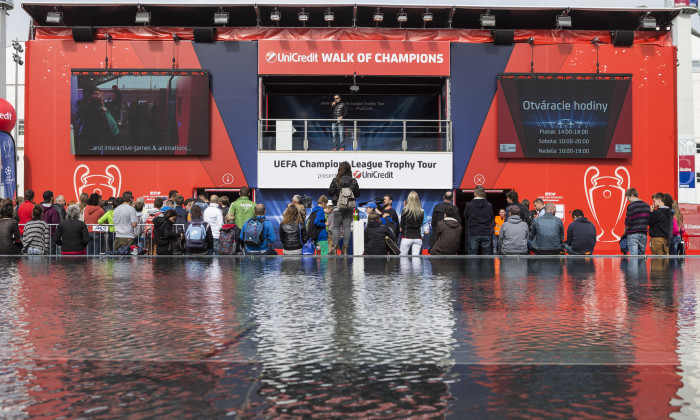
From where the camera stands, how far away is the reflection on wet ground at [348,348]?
218cm

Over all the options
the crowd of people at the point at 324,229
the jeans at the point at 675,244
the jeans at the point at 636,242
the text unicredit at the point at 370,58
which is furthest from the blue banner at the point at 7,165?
the jeans at the point at 675,244

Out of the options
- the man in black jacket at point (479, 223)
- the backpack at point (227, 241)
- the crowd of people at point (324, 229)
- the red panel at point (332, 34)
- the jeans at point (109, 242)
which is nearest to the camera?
the crowd of people at point (324, 229)

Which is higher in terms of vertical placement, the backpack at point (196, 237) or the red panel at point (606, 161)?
the red panel at point (606, 161)

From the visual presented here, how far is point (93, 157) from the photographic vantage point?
21.8 metres

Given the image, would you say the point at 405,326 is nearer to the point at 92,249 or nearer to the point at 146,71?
the point at 92,249

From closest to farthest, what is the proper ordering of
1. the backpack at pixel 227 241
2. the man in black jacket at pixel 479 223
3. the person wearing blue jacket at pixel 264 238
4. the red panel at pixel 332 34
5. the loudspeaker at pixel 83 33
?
the person wearing blue jacket at pixel 264 238 < the backpack at pixel 227 241 < the man in black jacket at pixel 479 223 < the loudspeaker at pixel 83 33 < the red panel at pixel 332 34

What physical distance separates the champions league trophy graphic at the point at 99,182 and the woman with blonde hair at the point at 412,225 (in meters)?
11.1

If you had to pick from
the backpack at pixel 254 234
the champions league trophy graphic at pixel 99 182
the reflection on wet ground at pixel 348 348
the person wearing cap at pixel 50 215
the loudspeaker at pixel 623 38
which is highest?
the loudspeaker at pixel 623 38

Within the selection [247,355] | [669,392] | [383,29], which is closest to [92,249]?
[383,29]

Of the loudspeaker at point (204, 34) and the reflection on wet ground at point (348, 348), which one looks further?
the loudspeaker at point (204, 34)

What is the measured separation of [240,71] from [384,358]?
787 inches

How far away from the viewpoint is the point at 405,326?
3.84 metres

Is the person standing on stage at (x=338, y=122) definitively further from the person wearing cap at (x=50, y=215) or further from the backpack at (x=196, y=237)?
the backpack at (x=196, y=237)

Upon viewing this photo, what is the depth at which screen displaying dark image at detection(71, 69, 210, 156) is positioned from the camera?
2153cm
